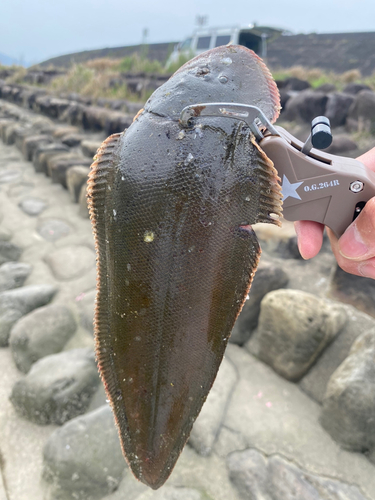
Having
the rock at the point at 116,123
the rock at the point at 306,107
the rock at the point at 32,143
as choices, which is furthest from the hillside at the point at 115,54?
the rock at the point at 306,107

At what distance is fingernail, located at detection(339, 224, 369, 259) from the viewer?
128cm

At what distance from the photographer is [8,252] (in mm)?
4148

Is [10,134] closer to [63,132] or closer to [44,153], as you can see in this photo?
[63,132]

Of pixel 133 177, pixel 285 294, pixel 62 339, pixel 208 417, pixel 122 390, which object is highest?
pixel 133 177

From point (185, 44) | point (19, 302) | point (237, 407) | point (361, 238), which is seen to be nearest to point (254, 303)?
point (237, 407)

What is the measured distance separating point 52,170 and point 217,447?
509 cm

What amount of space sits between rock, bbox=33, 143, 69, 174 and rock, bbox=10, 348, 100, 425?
4663mm

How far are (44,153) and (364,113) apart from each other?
5.32 m

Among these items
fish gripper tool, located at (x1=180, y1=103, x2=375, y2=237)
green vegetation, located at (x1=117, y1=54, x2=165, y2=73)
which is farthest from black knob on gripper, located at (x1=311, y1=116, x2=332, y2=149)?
green vegetation, located at (x1=117, y1=54, x2=165, y2=73)

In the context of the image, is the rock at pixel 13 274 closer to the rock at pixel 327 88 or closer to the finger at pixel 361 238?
the finger at pixel 361 238

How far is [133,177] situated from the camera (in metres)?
0.94

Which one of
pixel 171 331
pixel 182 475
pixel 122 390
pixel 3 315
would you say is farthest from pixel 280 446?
pixel 3 315

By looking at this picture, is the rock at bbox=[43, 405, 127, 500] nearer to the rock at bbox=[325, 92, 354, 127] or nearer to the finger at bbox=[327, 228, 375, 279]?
the finger at bbox=[327, 228, 375, 279]

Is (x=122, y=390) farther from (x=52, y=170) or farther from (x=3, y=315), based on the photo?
(x=52, y=170)
